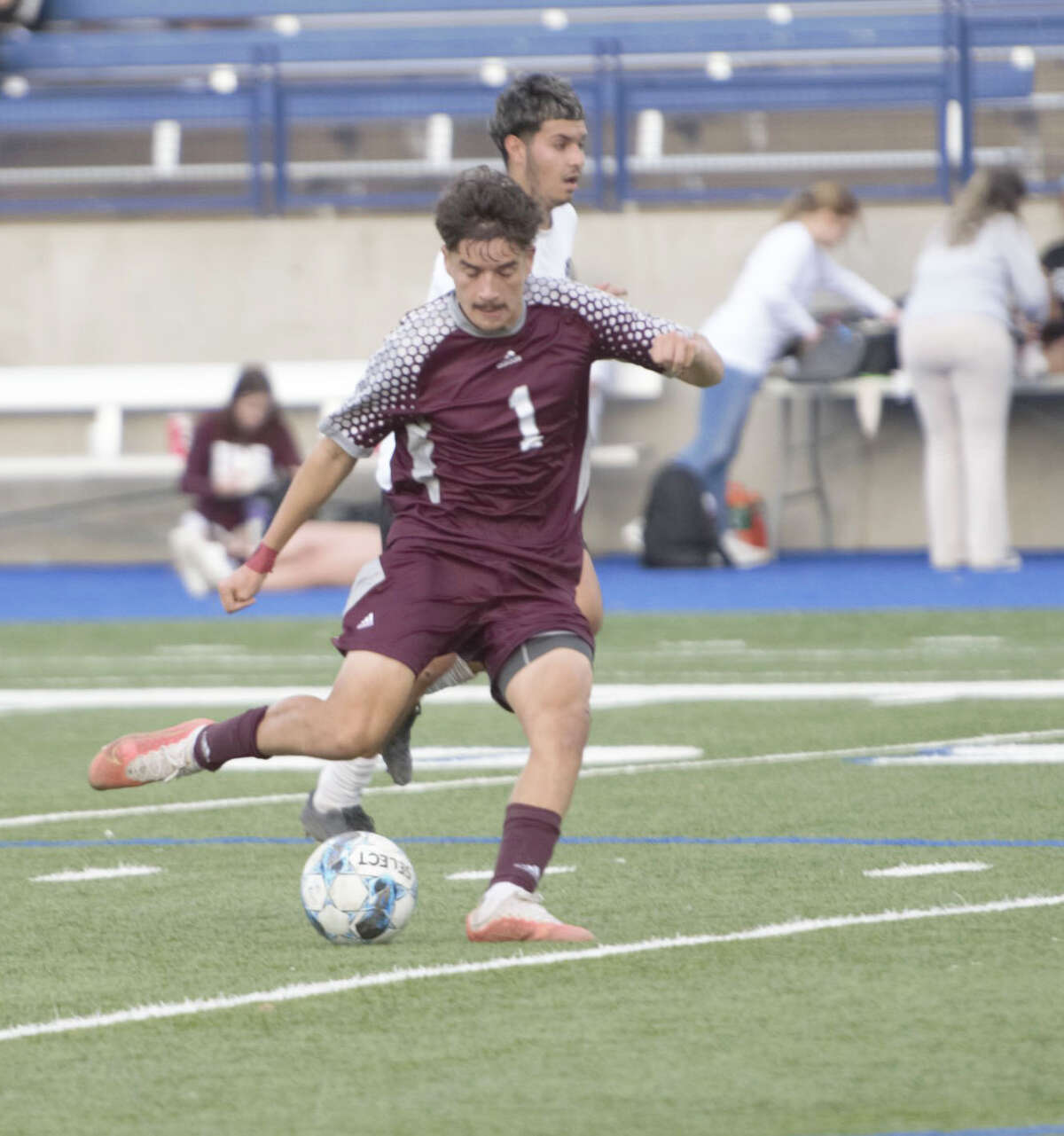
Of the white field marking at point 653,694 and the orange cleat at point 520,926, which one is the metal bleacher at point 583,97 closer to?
the white field marking at point 653,694

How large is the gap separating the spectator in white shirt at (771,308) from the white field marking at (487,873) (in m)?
9.90

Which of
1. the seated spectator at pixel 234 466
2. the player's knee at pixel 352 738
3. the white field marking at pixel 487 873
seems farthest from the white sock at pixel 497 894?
the seated spectator at pixel 234 466

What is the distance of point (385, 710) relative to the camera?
539 centimetres

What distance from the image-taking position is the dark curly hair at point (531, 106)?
629 centimetres

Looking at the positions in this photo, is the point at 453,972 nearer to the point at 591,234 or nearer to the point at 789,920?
the point at 789,920

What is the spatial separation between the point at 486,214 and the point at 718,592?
9674 mm

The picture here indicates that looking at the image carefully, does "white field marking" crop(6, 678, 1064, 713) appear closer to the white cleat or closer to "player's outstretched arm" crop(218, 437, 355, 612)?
"player's outstretched arm" crop(218, 437, 355, 612)

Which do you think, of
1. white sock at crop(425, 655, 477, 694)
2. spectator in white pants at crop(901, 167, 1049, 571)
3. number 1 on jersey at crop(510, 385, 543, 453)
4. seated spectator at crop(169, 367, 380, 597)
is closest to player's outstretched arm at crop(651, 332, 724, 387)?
number 1 on jersey at crop(510, 385, 543, 453)

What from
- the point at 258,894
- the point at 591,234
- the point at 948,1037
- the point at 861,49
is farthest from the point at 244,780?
the point at 861,49

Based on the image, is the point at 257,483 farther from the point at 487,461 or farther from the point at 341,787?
the point at 487,461

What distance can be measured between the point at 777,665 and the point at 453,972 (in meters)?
6.38

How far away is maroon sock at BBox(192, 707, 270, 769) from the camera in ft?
18.3

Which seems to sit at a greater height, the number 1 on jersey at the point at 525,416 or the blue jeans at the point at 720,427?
the number 1 on jersey at the point at 525,416

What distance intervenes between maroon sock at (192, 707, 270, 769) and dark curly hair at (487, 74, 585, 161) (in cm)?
169
